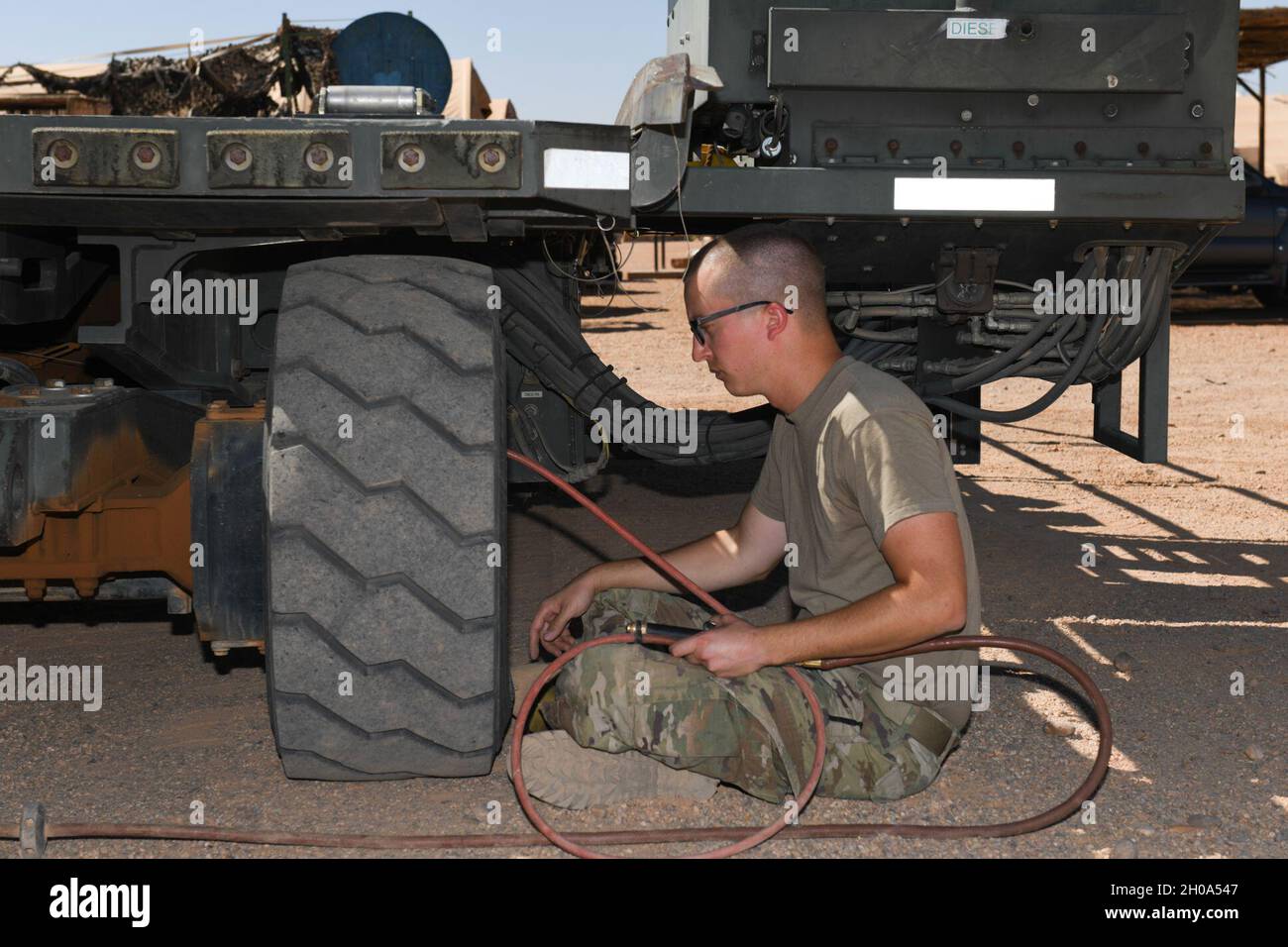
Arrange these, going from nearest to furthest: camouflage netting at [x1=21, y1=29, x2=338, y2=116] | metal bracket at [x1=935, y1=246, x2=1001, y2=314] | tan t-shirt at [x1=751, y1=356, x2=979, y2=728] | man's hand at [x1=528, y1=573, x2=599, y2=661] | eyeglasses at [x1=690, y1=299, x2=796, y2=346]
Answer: tan t-shirt at [x1=751, y1=356, x2=979, y2=728] → eyeglasses at [x1=690, y1=299, x2=796, y2=346] → man's hand at [x1=528, y1=573, x2=599, y2=661] → metal bracket at [x1=935, y1=246, x2=1001, y2=314] → camouflage netting at [x1=21, y1=29, x2=338, y2=116]

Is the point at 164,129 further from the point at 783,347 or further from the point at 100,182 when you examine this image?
the point at 783,347

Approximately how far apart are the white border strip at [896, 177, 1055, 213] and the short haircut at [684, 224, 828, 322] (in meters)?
0.34

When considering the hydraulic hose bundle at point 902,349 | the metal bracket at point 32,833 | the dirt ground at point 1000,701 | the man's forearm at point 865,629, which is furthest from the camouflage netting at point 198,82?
the man's forearm at point 865,629

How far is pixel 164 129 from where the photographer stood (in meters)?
2.48

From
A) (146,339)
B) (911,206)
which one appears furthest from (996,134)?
(146,339)

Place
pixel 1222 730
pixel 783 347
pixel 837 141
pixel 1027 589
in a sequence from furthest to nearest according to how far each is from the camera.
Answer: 1. pixel 1027 589
2. pixel 1222 730
3. pixel 837 141
4. pixel 783 347

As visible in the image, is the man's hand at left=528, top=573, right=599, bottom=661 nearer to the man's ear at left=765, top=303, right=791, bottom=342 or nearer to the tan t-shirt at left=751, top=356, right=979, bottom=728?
the tan t-shirt at left=751, top=356, right=979, bottom=728

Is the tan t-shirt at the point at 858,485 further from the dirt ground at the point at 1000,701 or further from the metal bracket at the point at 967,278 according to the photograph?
the metal bracket at the point at 967,278

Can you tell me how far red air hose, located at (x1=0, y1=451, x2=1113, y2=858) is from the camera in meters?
Result: 2.76

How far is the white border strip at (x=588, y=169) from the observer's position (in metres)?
2.58

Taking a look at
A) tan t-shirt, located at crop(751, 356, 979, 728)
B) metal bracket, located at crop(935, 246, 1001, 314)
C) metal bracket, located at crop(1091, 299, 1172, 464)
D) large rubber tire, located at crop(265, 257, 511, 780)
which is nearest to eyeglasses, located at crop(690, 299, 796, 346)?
tan t-shirt, located at crop(751, 356, 979, 728)

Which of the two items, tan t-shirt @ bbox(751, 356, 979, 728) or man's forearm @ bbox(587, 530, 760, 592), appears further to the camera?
man's forearm @ bbox(587, 530, 760, 592)

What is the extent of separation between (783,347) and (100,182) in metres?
1.41

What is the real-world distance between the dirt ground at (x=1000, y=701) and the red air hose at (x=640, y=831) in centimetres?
4
